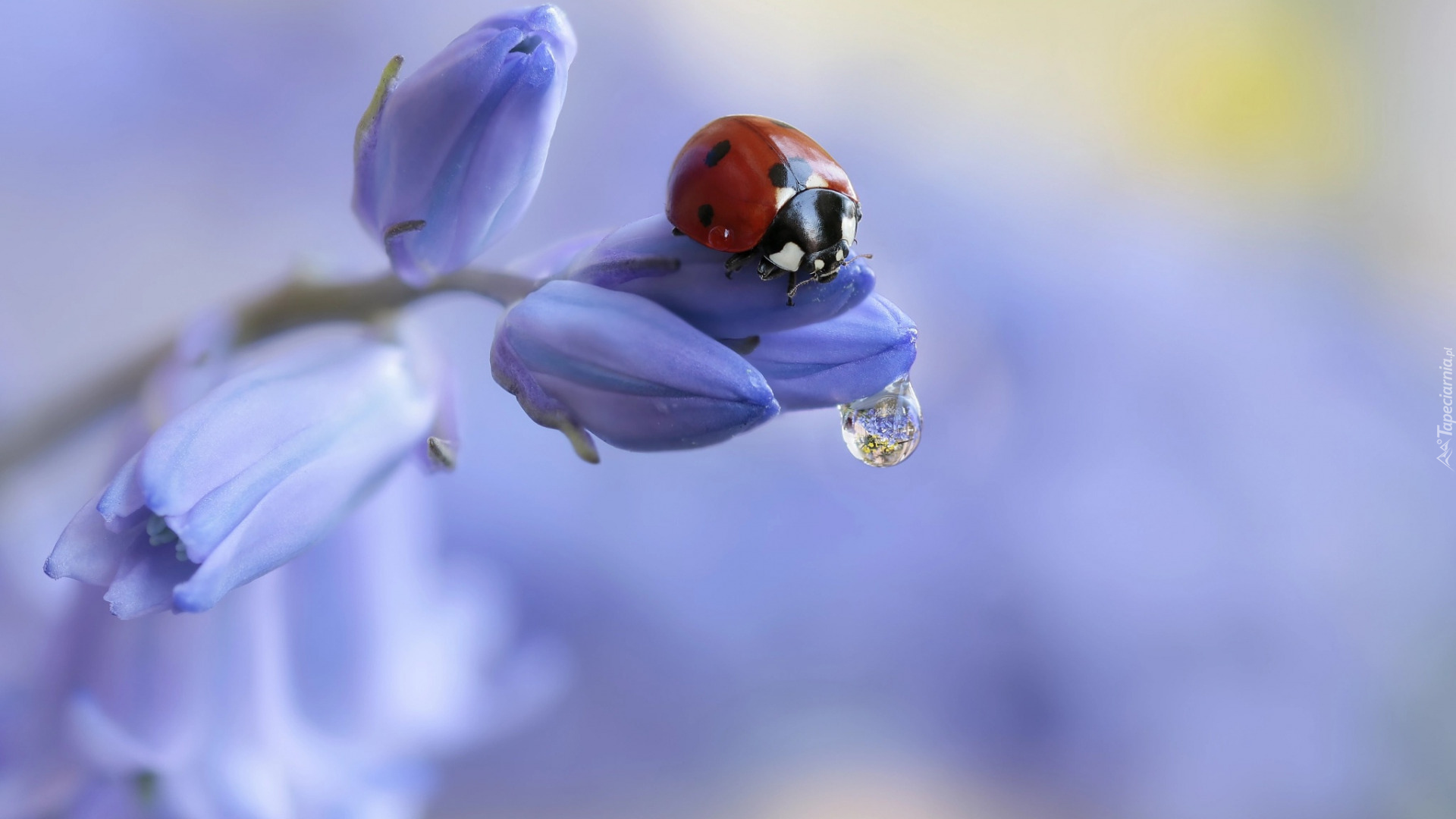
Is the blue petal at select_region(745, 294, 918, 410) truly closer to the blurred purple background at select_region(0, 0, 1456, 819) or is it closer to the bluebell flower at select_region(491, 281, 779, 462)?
the bluebell flower at select_region(491, 281, 779, 462)

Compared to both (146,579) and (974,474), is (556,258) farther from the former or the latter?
(974,474)

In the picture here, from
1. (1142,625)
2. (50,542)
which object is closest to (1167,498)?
(1142,625)

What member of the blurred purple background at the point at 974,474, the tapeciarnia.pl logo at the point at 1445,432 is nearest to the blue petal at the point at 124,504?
the blurred purple background at the point at 974,474

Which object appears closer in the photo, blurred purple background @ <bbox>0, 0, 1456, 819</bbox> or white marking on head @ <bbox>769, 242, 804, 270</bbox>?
white marking on head @ <bbox>769, 242, 804, 270</bbox>

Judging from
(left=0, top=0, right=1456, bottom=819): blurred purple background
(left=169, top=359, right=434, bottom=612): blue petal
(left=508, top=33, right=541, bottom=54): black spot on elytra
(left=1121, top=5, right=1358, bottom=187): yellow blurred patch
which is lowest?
(left=0, top=0, right=1456, bottom=819): blurred purple background

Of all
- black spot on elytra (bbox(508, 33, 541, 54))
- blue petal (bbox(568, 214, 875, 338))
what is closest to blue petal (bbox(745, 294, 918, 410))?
blue petal (bbox(568, 214, 875, 338))

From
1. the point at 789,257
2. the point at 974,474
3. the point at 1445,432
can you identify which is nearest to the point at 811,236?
the point at 789,257

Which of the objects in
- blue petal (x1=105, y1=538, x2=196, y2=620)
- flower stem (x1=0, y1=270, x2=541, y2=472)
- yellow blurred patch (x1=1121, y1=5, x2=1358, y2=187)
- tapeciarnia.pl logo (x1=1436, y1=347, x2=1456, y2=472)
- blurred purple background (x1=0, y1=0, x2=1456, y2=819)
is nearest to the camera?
blue petal (x1=105, y1=538, x2=196, y2=620)

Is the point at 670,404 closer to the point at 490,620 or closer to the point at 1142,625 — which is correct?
the point at 490,620
